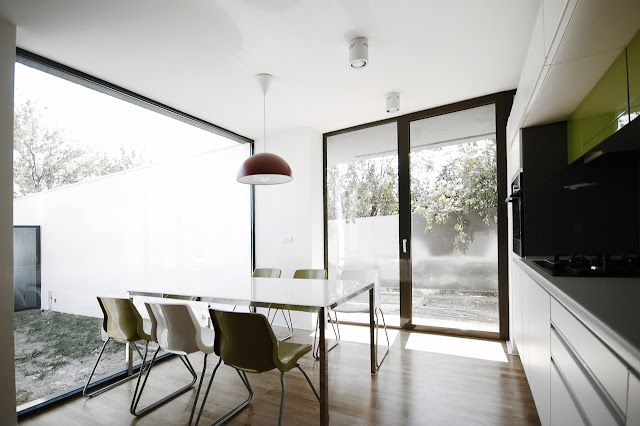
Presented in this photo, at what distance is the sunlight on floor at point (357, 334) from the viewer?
13.1 feet

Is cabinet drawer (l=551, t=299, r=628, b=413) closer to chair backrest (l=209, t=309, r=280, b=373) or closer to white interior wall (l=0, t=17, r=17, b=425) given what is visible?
chair backrest (l=209, t=309, r=280, b=373)

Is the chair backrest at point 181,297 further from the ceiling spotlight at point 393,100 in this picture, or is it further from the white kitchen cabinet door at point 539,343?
the ceiling spotlight at point 393,100

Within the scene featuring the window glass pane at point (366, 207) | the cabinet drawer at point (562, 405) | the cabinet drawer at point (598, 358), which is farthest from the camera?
the window glass pane at point (366, 207)

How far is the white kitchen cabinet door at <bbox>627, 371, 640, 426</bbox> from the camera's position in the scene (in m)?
0.76

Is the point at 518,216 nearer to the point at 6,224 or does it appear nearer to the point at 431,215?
the point at 431,215

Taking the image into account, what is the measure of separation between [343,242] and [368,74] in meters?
2.50

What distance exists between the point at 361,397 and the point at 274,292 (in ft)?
3.52

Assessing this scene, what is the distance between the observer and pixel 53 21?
7.54ft

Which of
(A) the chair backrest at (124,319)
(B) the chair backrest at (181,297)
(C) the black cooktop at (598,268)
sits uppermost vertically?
(C) the black cooktop at (598,268)

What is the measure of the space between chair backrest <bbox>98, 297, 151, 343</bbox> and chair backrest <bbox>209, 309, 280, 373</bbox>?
92cm

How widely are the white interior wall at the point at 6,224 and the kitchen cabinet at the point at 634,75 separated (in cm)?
378

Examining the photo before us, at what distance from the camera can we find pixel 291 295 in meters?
2.49

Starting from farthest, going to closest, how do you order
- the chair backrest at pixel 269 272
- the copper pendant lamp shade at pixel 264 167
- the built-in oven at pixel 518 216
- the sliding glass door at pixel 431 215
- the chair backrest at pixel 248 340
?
1. the chair backrest at pixel 269 272
2. the sliding glass door at pixel 431 215
3. the copper pendant lamp shade at pixel 264 167
4. the built-in oven at pixel 518 216
5. the chair backrest at pixel 248 340

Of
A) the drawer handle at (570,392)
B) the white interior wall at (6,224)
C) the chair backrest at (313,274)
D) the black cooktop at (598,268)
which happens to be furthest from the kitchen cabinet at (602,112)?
the white interior wall at (6,224)
